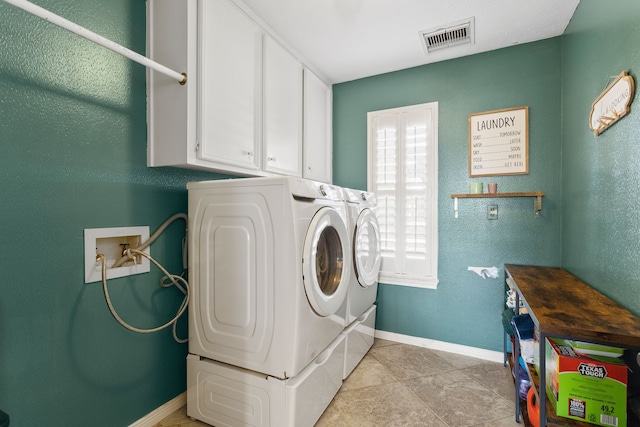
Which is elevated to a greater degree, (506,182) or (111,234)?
(506,182)

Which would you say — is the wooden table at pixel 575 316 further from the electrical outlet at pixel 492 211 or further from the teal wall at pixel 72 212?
the teal wall at pixel 72 212

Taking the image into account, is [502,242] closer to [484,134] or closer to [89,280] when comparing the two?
[484,134]

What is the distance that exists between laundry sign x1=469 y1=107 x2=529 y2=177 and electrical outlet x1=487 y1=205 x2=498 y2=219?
25cm

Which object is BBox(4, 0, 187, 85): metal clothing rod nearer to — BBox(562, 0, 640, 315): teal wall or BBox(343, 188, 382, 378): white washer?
BBox(343, 188, 382, 378): white washer

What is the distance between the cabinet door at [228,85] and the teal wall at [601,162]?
5.87 feet

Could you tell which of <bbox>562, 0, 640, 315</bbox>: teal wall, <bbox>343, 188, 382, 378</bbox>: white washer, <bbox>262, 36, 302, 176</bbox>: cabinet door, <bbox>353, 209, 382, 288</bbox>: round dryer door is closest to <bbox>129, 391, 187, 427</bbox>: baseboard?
<bbox>343, 188, 382, 378</bbox>: white washer

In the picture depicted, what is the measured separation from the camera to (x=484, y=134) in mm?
2330

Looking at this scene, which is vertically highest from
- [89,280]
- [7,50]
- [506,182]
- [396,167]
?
[7,50]

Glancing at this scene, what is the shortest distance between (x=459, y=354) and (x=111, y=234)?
8.40ft

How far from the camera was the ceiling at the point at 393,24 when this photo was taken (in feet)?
5.92

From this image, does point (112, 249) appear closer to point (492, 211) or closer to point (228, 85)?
point (228, 85)

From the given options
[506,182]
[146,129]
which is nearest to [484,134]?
[506,182]

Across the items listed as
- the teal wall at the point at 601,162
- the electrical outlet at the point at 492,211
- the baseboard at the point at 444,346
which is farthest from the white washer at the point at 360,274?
the teal wall at the point at 601,162

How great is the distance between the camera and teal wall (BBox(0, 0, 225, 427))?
1153 millimetres
